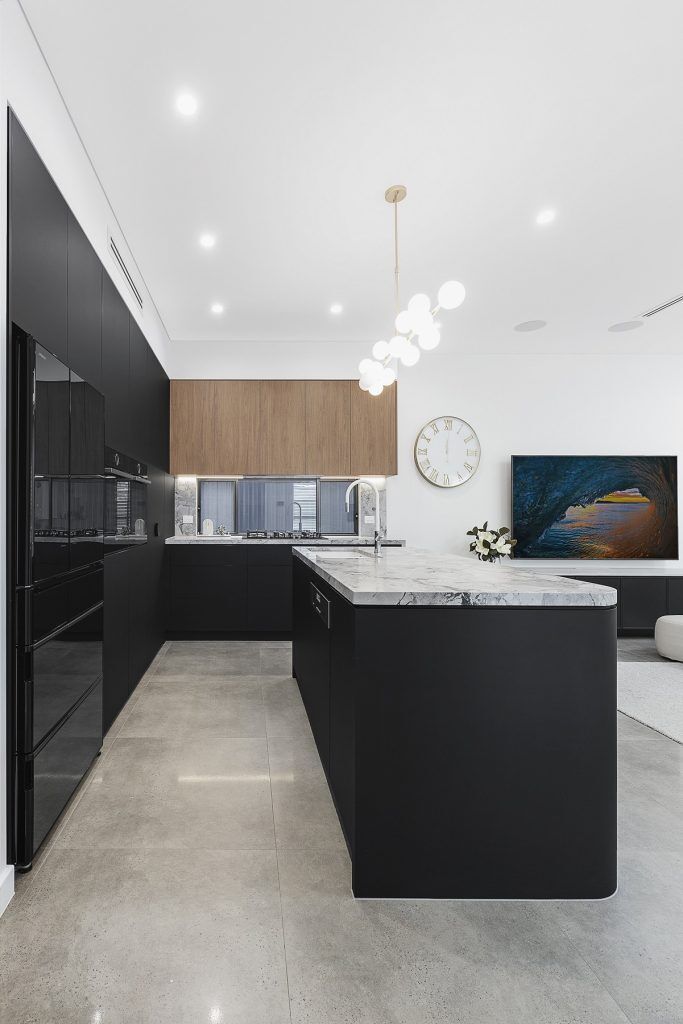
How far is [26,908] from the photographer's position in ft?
5.22

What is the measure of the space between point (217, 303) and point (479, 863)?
4.24m

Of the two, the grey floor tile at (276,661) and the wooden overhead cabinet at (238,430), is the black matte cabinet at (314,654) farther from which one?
the wooden overhead cabinet at (238,430)

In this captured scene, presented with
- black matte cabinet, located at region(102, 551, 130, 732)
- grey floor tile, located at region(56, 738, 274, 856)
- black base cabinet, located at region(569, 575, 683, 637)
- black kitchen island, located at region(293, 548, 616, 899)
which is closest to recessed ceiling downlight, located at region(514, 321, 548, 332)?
black base cabinet, located at region(569, 575, 683, 637)

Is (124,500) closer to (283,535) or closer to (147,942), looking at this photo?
(283,535)

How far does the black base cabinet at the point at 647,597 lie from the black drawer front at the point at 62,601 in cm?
443

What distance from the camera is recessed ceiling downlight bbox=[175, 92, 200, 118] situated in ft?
7.59

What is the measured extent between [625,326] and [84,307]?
458 cm

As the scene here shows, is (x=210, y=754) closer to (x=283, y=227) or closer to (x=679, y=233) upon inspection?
(x=283, y=227)

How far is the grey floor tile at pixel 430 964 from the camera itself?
1246 mm

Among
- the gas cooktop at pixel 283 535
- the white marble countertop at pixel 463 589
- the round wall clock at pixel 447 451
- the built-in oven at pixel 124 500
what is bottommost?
the white marble countertop at pixel 463 589

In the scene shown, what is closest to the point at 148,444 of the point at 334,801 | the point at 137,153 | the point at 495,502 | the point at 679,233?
the point at 137,153

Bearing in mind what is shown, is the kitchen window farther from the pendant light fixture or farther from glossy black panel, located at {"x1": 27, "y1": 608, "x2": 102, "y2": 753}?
glossy black panel, located at {"x1": 27, "y1": 608, "x2": 102, "y2": 753}

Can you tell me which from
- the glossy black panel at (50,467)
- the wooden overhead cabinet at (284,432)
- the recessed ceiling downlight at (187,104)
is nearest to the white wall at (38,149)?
the glossy black panel at (50,467)

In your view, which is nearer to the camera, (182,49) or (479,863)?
(479,863)
